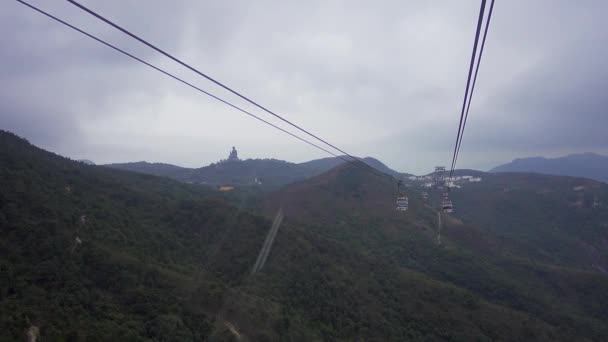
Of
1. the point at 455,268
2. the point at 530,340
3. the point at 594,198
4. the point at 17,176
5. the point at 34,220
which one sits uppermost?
the point at 594,198

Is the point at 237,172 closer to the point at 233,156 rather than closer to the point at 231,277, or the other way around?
the point at 233,156

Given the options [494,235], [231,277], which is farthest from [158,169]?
[494,235]

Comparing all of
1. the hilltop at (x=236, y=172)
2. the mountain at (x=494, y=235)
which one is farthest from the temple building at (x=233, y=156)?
the mountain at (x=494, y=235)

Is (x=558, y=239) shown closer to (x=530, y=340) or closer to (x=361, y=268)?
(x=530, y=340)

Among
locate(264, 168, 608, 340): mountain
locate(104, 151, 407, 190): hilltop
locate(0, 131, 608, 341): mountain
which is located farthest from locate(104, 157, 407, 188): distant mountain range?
locate(0, 131, 608, 341): mountain

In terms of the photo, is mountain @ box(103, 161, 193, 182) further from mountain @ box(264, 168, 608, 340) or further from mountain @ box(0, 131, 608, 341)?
mountain @ box(0, 131, 608, 341)

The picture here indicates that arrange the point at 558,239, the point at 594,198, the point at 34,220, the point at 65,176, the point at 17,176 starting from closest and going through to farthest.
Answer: the point at 34,220 < the point at 17,176 < the point at 65,176 < the point at 558,239 < the point at 594,198

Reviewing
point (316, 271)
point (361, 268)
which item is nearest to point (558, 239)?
point (361, 268)
